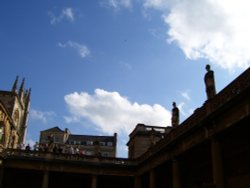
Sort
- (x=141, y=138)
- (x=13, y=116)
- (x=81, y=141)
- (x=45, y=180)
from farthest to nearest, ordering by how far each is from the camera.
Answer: (x=81, y=141)
(x=13, y=116)
(x=141, y=138)
(x=45, y=180)

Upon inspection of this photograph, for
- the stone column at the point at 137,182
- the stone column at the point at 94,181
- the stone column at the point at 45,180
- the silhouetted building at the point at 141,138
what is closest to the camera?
the stone column at the point at 45,180

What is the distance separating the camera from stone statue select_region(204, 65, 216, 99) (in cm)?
1794

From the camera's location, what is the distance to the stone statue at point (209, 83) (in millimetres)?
17938

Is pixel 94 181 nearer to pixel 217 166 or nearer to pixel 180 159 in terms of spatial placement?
pixel 180 159

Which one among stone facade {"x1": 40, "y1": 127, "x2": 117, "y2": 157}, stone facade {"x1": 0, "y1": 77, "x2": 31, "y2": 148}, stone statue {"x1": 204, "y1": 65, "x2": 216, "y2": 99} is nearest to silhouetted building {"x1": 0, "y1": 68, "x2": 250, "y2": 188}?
stone statue {"x1": 204, "y1": 65, "x2": 216, "y2": 99}

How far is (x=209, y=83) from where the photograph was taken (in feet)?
60.1

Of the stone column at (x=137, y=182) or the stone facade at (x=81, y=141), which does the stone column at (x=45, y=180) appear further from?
the stone facade at (x=81, y=141)

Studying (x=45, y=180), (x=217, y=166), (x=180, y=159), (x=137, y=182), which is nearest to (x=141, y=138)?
(x=137, y=182)

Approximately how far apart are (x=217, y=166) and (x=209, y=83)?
4550mm

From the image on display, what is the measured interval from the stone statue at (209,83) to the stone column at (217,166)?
2476mm

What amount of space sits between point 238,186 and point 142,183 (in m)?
16.9

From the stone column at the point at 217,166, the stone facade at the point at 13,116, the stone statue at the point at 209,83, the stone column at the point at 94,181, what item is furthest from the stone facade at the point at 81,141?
the stone column at the point at 217,166

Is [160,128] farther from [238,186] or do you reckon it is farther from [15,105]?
[15,105]

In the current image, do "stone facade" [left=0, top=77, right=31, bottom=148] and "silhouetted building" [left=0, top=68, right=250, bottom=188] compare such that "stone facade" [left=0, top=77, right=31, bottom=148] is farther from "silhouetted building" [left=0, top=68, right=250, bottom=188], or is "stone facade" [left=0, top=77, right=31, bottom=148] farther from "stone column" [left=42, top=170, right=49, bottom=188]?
"stone column" [left=42, top=170, right=49, bottom=188]
